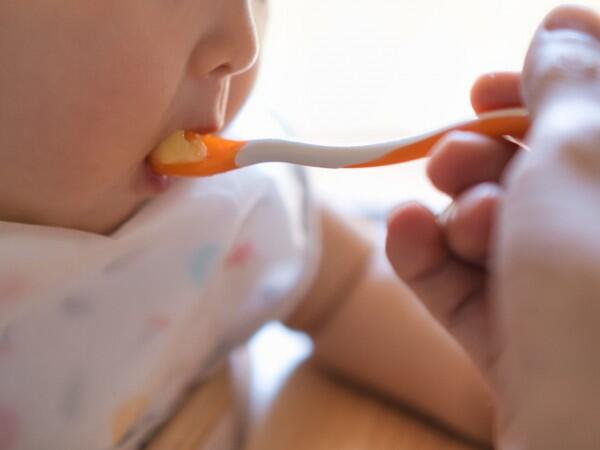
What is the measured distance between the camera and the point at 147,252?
521mm

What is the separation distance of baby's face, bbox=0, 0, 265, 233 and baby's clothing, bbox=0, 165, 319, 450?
4 cm

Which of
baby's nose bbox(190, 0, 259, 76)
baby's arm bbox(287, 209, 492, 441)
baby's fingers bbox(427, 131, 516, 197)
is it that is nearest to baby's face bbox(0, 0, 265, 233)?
baby's nose bbox(190, 0, 259, 76)

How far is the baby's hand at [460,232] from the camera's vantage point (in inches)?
14.1

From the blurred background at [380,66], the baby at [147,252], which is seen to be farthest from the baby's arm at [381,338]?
the blurred background at [380,66]

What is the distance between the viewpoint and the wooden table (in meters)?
0.55

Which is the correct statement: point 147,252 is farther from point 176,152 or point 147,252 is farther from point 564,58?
point 564,58

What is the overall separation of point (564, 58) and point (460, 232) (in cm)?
9

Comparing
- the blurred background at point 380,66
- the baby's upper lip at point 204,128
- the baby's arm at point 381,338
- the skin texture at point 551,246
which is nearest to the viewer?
the skin texture at point 551,246

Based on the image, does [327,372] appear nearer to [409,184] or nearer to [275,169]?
[275,169]

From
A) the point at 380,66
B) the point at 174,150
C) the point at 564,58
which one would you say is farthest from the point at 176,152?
the point at 380,66

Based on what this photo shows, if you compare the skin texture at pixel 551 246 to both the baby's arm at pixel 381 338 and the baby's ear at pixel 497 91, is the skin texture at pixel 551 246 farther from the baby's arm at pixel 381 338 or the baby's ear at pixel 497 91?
the baby's arm at pixel 381 338

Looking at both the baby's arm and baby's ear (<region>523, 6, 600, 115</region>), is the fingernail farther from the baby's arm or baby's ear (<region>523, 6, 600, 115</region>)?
the baby's arm

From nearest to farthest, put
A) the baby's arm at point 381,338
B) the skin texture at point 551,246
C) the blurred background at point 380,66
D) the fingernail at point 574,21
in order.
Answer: the skin texture at point 551,246
the fingernail at point 574,21
the baby's arm at point 381,338
the blurred background at point 380,66

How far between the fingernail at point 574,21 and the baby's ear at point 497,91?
0.04 meters
